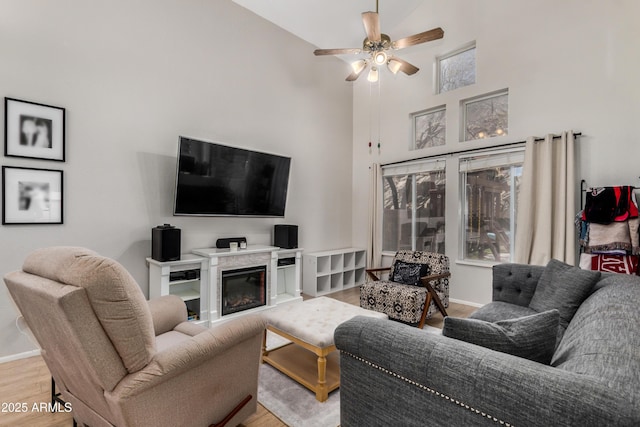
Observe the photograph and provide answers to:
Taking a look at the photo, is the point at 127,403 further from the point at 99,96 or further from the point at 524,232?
the point at 524,232

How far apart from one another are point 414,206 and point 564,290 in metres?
3.09

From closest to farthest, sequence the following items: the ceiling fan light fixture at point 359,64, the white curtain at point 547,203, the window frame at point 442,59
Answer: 1. the white curtain at point 547,203
2. the ceiling fan light fixture at point 359,64
3. the window frame at point 442,59

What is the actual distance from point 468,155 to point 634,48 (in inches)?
73.3

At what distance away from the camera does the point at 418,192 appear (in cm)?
512

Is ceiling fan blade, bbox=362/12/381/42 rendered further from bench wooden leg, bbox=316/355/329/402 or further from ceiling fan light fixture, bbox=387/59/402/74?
bench wooden leg, bbox=316/355/329/402

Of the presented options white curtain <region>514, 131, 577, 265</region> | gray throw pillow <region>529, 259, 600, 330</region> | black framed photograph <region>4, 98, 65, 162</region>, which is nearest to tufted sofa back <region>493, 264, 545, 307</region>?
gray throw pillow <region>529, 259, 600, 330</region>

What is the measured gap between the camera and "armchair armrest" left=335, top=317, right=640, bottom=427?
781 mm

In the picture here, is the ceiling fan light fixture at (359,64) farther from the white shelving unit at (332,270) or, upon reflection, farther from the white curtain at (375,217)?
the white shelving unit at (332,270)

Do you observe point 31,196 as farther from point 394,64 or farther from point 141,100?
point 394,64

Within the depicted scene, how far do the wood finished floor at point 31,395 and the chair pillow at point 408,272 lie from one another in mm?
2332

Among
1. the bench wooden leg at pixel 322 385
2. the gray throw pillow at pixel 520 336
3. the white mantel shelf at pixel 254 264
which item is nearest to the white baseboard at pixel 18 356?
the white mantel shelf at pixel 254 264

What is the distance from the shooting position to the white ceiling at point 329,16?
436 cm

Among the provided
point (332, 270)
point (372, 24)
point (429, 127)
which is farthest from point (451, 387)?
point (429, 127)

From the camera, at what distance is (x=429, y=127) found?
4969 mm
